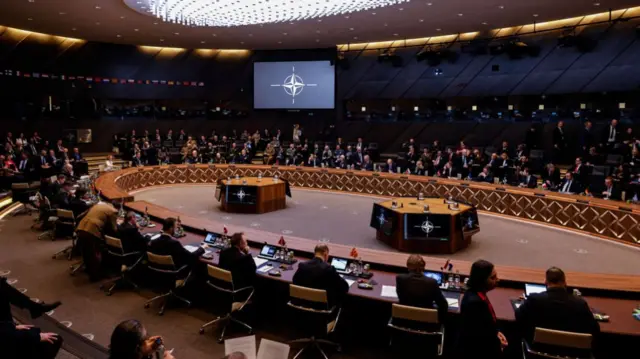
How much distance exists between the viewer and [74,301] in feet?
20.1

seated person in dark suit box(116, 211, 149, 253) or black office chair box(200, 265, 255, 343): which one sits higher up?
seated person in dark suit box(116, 211, 149, 253)

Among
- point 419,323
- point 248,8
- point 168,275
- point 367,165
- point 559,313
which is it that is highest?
point 248,8

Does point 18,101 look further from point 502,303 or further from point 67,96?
point 502,303

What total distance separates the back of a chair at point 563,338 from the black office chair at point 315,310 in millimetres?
1903

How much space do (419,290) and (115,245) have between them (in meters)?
4.39

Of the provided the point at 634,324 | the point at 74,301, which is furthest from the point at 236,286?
the point at 634,324

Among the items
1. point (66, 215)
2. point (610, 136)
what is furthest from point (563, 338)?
point (610, 136)

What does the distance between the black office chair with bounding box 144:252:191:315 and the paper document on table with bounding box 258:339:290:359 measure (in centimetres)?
331

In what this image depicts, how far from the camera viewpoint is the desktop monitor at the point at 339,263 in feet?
18.3

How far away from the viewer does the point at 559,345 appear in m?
3.61

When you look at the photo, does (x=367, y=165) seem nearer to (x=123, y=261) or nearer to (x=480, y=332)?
(x=123, y=261)

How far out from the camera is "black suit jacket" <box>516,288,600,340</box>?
11.8ft

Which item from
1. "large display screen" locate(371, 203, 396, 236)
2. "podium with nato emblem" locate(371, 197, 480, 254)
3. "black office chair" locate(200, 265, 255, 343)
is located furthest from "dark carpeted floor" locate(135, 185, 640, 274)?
"black office chair" locate(200, 265, 255, 343)

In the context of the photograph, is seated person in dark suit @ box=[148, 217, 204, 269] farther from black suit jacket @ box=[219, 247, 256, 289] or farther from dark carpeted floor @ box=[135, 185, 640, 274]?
dark carpeted floor @ box=[135, 185, 640, 274]
